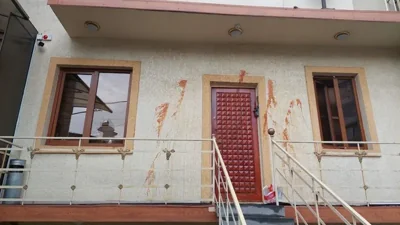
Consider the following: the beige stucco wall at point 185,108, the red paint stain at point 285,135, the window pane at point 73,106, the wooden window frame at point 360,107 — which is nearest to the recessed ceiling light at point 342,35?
the beige stucco wall at point 185,108

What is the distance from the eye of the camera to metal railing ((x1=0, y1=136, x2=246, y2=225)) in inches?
162

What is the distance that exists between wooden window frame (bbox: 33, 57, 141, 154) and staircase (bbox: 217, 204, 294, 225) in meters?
1.91

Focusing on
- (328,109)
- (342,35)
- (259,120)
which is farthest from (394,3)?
(259,120)

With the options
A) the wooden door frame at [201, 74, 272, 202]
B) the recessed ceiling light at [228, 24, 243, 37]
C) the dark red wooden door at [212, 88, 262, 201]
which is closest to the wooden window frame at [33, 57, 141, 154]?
the wooden door frame at [201, 74, 272, 202]

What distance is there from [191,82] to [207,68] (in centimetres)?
36

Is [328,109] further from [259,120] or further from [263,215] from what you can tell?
[263,215]

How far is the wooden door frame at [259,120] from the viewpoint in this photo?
4.32m

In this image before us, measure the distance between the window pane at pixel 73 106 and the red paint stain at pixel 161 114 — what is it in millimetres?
1113

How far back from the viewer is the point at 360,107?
15.8ft

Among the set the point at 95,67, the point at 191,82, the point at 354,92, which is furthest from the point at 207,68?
the point at 354,92

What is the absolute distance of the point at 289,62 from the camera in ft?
16.1

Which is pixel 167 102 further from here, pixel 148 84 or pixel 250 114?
pixel 250 114

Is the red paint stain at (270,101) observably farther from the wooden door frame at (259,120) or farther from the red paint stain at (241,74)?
the red paint stain at (241,74)

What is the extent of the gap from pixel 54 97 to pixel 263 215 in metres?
3.49
